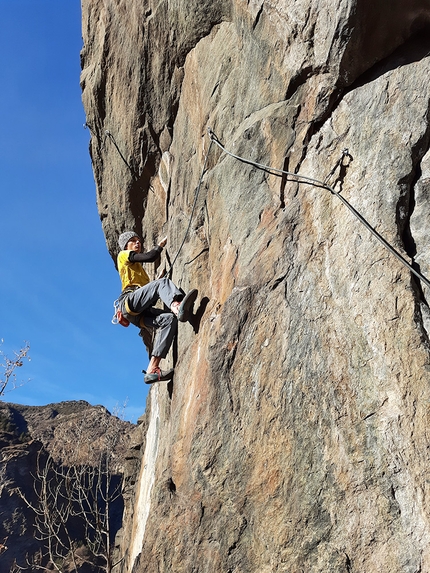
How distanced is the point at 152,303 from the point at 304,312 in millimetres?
2572

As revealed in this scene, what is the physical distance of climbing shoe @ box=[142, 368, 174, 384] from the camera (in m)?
6.25

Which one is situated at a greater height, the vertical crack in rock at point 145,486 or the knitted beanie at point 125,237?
the knitted beanie at point 125,237

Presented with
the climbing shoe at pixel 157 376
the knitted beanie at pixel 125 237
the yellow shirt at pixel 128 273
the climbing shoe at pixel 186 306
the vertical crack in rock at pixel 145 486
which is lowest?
the vertical crack in rock at pixel 145 486

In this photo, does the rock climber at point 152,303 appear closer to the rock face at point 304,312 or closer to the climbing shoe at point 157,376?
the climbing shoe at point 157,376

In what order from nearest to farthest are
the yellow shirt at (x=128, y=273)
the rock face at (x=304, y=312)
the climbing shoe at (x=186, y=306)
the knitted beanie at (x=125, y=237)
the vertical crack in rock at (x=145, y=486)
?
the rock face at (x=304, y=312), the climbing shoe at (x=186, y=306), the vertical crack in rock at (x=145, y=486), the yellow shirt at (x=128, y=273), the knitted beanie at (x=125, y=237)

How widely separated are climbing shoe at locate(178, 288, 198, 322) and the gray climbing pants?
1.24ft

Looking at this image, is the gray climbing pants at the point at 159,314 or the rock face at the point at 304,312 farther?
the gray climbing pants at the point at 159,314

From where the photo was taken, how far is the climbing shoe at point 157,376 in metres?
6.25

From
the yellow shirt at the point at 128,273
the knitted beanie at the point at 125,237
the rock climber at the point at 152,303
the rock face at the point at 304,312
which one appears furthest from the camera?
the knitted beanie at the point at 125,237

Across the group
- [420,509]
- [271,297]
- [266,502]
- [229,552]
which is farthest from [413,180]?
[229,552]

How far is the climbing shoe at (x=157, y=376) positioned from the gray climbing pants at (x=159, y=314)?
0.20 m

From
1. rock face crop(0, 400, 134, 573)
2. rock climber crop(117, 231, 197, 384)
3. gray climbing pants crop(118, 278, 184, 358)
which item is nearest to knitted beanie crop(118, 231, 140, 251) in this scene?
rock climber crop(117, 231, 197, 384)

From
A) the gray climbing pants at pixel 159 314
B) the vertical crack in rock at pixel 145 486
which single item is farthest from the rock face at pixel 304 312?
the vertical crack in rock at pixel 145 486

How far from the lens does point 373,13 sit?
16.0 ft
